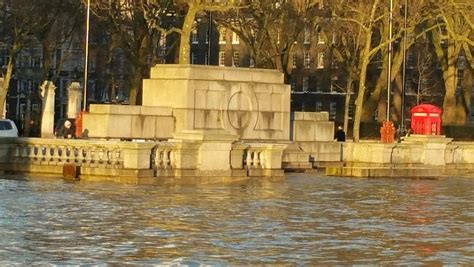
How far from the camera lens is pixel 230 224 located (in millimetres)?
25719

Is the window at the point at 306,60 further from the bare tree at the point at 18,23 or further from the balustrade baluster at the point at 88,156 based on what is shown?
the balustrade baluster at the point at 88,156

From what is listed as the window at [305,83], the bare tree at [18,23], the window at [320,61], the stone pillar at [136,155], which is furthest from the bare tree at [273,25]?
the window at [305,83]

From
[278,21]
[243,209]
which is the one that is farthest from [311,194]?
[278,21]

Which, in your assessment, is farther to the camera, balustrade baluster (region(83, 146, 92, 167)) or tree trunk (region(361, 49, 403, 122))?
tree trunk (region(361, 49, 403, 122))

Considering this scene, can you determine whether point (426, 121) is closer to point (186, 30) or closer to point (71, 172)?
point (186, 30)

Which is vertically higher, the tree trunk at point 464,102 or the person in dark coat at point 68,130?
the tree trunk at point 464,102

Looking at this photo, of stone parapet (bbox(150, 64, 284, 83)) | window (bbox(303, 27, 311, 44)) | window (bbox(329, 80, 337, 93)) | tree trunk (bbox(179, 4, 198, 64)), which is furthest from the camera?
window (bbox(329, 80, 337, 93))

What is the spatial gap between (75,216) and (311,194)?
10316mm

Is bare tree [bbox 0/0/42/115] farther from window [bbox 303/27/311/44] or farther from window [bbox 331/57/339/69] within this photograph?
window [bbox 331/57/339/69]

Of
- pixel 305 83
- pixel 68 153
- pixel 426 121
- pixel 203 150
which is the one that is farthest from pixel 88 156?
pixel 305 83

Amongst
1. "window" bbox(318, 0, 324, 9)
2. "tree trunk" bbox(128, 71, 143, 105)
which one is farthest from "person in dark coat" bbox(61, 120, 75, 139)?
"window" bbox(318, 0, 324, 9)

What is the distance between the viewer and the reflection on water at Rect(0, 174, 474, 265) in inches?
823

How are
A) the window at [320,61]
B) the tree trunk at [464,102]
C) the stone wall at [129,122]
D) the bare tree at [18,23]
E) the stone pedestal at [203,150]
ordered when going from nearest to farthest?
the stone pedestal at [203,150] → the stone wall at [129,122] → the bare tree at [18,23] → the tree trunk at [464,102] → the window at [320,61]

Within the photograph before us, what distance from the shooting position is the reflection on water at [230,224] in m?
20.9
